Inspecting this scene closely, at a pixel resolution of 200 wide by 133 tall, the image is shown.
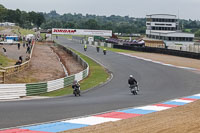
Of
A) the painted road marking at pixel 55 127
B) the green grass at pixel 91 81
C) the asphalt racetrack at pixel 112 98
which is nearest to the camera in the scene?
the painted road marking at pixel 55 127

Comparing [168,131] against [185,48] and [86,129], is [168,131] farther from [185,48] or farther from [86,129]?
[185,48]

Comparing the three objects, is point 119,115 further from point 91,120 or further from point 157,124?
point 157,124

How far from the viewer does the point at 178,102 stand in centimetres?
1970

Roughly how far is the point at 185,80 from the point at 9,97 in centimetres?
1654

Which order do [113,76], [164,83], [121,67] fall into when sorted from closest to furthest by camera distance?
[164,83]
[113,76]
[121,67]

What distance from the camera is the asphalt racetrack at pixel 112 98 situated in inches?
576

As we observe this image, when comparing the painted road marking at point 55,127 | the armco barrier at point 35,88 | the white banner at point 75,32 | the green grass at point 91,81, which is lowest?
the green grass at point 91,81

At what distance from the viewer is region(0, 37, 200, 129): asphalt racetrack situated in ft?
48.0

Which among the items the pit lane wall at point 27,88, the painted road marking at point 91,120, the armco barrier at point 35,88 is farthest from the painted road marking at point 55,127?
the armco barrier at point 35,88

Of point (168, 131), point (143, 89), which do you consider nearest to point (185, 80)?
point (143, 89)

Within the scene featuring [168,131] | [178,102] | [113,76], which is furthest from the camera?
[113,76]

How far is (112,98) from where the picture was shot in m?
21.4

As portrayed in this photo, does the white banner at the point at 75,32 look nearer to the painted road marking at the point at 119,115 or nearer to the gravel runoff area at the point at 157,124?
the painted road marking at the point at 119,115

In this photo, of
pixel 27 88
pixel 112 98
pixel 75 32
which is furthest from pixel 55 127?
pixel 75 32
